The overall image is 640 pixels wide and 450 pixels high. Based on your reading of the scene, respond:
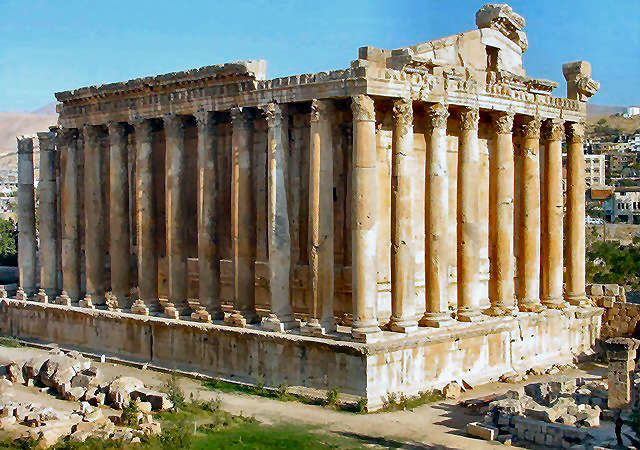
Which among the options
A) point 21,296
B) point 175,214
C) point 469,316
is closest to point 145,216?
point 175,214

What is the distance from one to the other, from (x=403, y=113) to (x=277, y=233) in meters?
4.33

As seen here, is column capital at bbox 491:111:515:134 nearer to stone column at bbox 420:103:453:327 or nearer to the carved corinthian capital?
stone column at bbox 420:103:453:327

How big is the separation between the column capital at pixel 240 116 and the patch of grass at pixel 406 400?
26.7 feet

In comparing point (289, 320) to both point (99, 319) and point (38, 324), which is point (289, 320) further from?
point (38, 324)

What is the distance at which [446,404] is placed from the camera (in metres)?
20.0

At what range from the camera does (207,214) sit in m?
23.9

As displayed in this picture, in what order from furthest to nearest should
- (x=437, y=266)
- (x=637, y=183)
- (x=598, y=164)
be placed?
1. (x=598, y=164)
2. (x=637, y=183)
3. (x=437, y=266)

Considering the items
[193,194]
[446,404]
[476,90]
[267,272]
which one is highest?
[476,90]

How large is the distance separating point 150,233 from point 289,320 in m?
6.42

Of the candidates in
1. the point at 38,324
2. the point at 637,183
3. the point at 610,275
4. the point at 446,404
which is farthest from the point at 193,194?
the point at 637,183

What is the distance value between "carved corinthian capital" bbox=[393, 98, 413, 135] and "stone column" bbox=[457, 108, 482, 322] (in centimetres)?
252

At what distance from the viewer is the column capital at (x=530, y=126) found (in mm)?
24859

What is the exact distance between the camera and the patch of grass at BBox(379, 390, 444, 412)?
63.6 feet

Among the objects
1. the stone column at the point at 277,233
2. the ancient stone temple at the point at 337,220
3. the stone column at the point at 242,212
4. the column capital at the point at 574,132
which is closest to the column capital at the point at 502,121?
Result: the ancient stone temple at the point at 337,220
